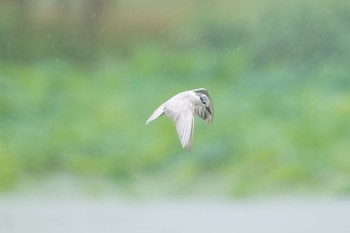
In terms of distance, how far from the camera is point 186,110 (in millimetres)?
2572

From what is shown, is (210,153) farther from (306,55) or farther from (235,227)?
(306,55)

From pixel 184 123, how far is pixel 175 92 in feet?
2.57

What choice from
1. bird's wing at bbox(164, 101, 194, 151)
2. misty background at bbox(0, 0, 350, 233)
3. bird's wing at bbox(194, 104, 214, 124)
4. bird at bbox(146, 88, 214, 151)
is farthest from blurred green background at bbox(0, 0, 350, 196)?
bird's wing at bbox(164, 101, 194, 151)

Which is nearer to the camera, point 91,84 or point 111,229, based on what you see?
point 111,229

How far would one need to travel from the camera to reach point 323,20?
335cm

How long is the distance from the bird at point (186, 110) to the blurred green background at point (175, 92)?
439mm

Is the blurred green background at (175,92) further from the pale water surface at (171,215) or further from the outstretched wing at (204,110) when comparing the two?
the outstretched wing at (204,110)

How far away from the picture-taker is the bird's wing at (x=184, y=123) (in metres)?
2.52

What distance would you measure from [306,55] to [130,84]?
0.72 meters

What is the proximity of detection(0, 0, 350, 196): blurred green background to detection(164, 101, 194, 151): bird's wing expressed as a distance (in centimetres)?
69

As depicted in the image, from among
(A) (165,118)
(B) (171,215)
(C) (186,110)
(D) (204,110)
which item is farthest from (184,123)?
(A) (165,118)

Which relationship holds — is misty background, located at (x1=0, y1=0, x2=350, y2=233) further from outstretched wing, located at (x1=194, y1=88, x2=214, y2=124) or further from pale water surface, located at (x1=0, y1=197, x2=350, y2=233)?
outstretched wing, located at (x1=194, y1=88, x2=214, y2=124)

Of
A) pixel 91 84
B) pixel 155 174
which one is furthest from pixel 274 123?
pixel 91 84

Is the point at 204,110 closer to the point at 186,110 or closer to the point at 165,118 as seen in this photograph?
the point at 186,110
